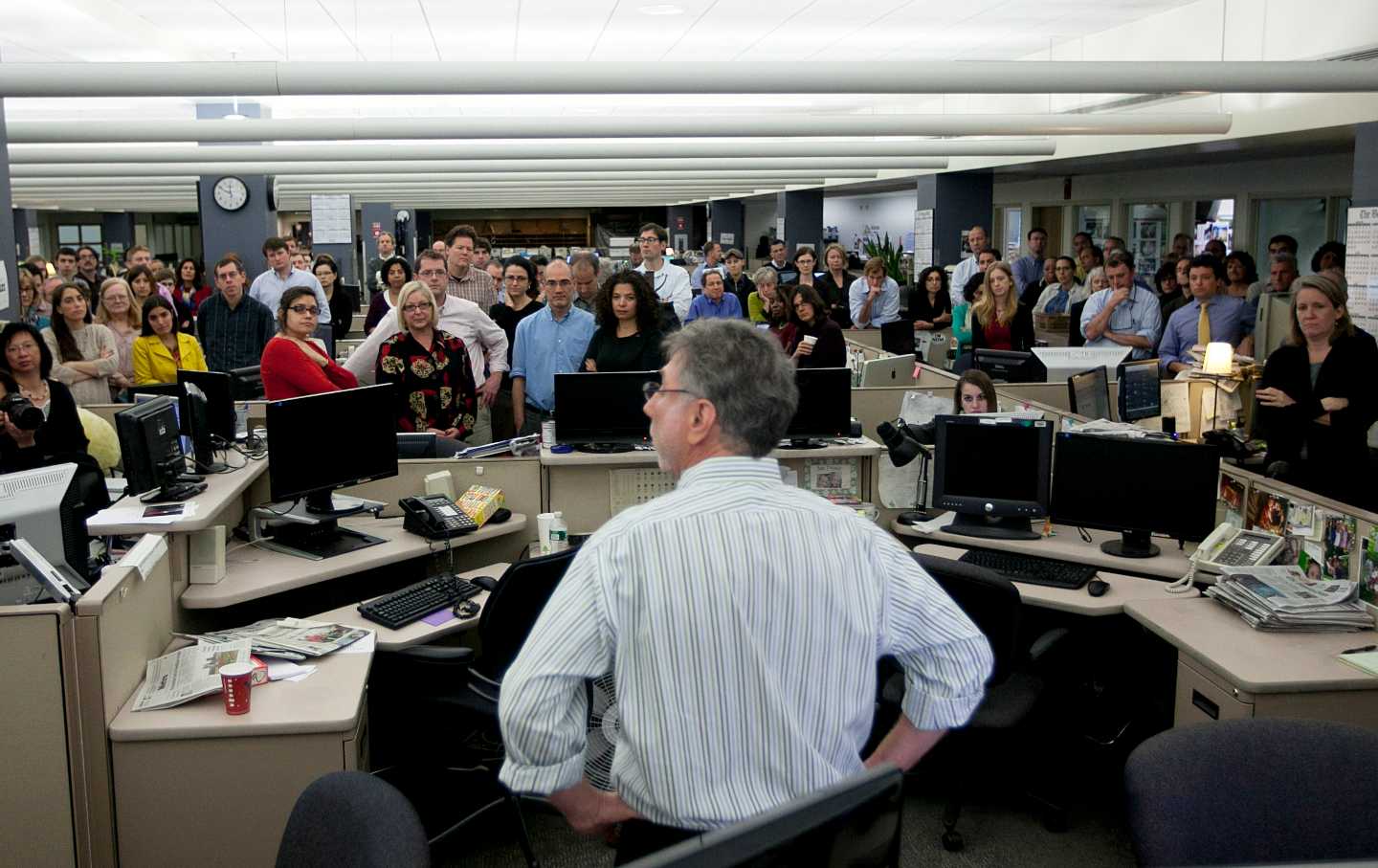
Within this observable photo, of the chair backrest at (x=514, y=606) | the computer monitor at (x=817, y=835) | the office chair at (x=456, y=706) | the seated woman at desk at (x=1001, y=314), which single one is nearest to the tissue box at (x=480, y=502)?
the office chair at (x=456, y=706)

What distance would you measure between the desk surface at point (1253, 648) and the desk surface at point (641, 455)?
128cm

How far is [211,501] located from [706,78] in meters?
3.19

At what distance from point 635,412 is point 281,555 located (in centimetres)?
140

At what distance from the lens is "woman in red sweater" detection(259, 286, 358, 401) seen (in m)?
4.84

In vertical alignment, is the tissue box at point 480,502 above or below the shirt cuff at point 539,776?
below

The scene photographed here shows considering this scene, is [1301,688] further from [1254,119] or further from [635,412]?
[1254,119]

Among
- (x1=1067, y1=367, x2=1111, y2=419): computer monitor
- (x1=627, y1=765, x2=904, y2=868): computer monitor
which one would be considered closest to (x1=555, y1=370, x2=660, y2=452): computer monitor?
(x1=1067, y1=367, x2=1111, y2=419): computer monitor

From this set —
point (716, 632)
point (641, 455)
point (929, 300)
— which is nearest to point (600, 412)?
point (641, 455)

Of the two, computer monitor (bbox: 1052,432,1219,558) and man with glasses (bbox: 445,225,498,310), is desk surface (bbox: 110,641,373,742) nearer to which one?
computer monitor (bbox: 1052,432,1219,558)

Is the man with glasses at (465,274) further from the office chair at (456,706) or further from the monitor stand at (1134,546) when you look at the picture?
the monitor stand at (1134,546)

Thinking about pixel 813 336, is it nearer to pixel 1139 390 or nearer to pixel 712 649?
pixel 1139 390

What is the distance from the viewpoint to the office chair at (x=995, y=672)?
130 inches

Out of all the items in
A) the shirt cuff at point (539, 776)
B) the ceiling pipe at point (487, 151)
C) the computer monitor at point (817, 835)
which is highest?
the ceiling pipe at point (487, 151)

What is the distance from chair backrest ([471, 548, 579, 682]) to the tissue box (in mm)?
Result: 970
